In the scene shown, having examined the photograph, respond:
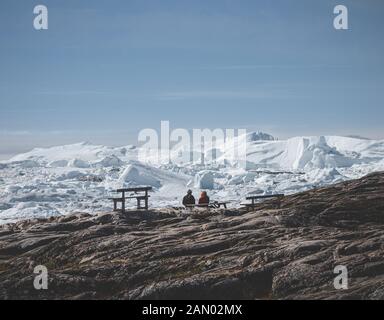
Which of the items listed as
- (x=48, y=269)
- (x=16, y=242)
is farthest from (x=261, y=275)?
(x=16, y=242)

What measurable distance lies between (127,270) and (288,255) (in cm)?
703

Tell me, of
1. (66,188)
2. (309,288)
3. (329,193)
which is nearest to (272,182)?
(66,188)

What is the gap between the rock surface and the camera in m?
23.5

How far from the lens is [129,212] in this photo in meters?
32.7

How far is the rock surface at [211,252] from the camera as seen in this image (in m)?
23.5

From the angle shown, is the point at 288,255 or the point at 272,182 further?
the point at 272,182

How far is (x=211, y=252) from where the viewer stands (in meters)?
26.8

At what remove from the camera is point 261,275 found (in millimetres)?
24141
